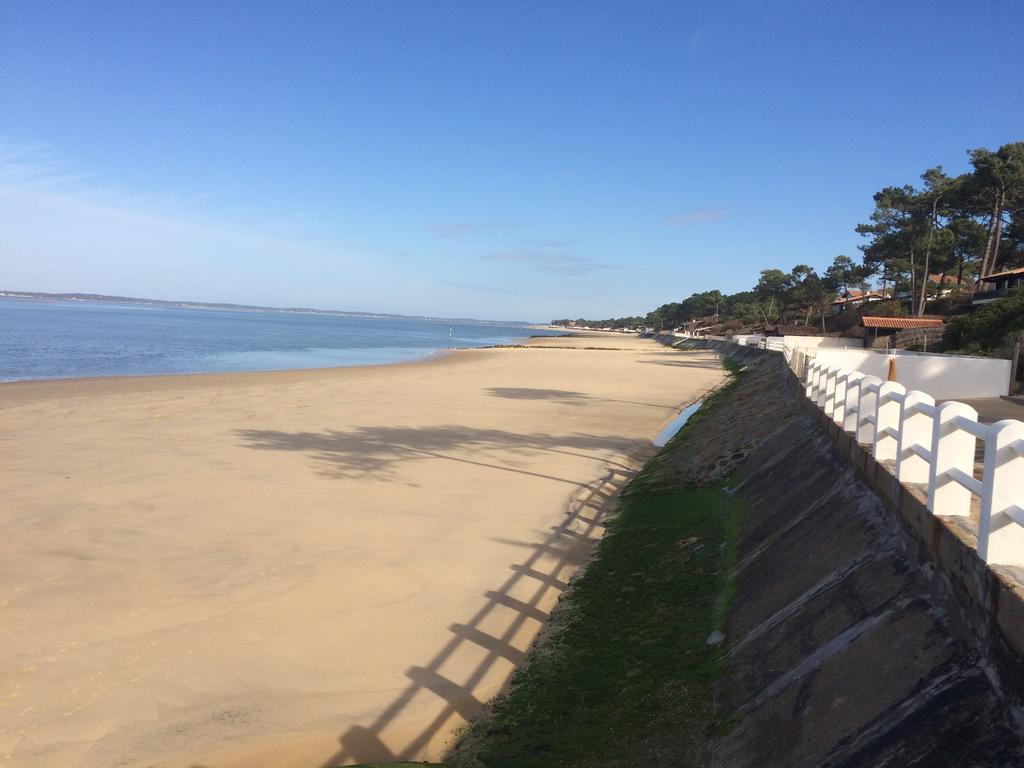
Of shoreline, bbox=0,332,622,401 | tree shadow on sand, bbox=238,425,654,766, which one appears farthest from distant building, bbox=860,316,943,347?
shoreline, bbox=0,332,622,401

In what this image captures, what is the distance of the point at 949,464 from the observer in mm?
5336

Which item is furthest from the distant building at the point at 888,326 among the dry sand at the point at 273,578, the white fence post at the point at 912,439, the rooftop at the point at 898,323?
the white fence post at the point at 912,439

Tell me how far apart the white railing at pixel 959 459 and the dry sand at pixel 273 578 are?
4382 millimetres

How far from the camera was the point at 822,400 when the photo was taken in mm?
12602

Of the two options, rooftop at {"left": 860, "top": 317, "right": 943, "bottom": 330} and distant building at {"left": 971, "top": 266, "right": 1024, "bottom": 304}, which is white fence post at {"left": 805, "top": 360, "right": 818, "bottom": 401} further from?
distant building at {"left": 971, "top": 266, "right": 1024, "bottom": 304}

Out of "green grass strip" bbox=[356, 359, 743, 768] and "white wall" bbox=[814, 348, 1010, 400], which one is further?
"white wall" bbox=[814, 348, 1010, 400]

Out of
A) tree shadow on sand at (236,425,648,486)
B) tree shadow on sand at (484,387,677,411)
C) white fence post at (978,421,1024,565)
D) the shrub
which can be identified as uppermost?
the shrub

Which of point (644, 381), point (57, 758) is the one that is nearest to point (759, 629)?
point (57, 758)

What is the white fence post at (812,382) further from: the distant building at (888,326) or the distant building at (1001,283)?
the distant building at (1001,283)

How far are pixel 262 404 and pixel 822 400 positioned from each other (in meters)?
21.4

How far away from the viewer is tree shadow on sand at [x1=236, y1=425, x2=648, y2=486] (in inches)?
675

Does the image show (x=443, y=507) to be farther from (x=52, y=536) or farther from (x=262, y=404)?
(x=262, y=404)

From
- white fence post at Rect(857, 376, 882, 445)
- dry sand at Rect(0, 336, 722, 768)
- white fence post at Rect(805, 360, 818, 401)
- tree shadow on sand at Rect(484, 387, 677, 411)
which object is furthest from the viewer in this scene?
tree shadow on sand at Rect(484, 387, 677, 411)

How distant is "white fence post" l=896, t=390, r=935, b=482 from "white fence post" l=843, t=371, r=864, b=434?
2.73 meters
